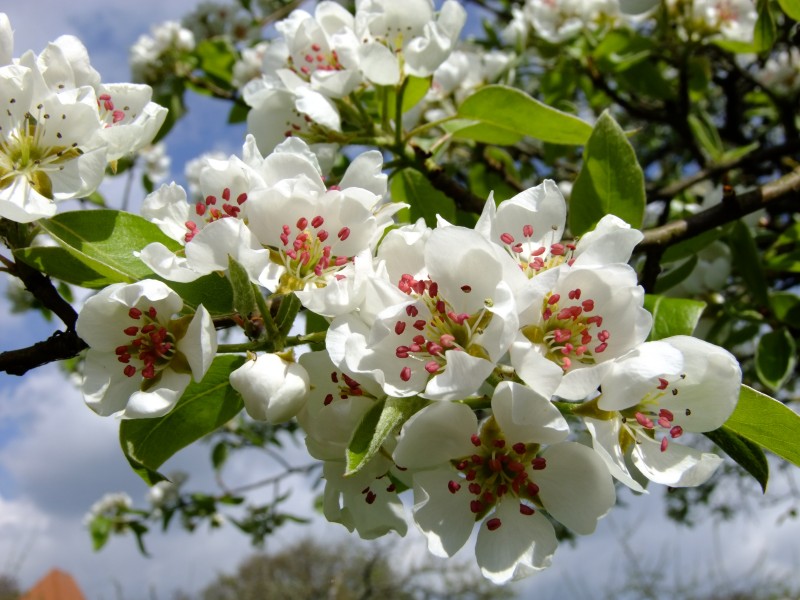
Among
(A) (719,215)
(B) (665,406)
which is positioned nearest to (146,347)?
(B) (665,406)

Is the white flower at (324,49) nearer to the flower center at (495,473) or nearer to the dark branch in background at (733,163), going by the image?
the flower center at (495,473)

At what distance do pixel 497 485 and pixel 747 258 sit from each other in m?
1.25

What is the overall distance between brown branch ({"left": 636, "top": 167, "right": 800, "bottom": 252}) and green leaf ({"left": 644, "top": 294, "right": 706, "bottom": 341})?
23 centimetres

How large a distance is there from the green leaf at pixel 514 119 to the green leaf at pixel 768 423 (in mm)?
740

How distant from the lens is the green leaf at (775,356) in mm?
2133

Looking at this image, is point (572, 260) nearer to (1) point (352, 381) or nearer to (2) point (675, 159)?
(1) point (352, 381)

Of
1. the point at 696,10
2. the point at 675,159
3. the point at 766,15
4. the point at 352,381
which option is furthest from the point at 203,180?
the point at 675,159

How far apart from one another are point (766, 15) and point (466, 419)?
160cm

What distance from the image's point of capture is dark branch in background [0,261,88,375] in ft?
3.94

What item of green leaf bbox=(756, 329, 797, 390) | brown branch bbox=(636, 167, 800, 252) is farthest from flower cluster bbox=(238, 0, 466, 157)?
green leaf bbox=(756, 329, 797, 390)

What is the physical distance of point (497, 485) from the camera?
1180 millimetres

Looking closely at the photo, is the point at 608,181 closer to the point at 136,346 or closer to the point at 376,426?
the point at 376,426

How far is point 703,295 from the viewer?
2324mm

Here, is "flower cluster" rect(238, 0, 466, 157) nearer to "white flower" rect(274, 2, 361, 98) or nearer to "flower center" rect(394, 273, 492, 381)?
"white flower" rect(274, 2, 361, 98)
